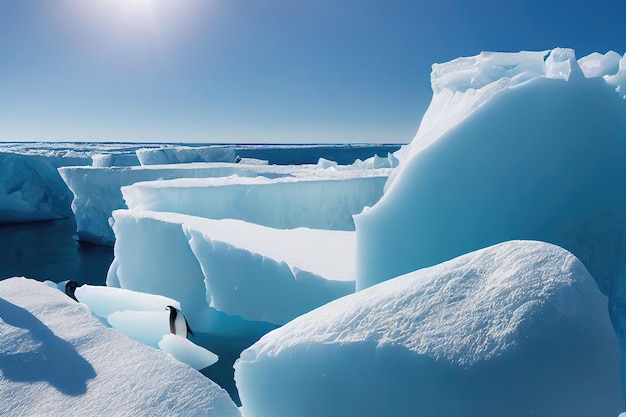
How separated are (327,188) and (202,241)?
3641 millimetres

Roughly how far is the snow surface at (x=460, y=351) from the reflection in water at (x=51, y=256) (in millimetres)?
6802

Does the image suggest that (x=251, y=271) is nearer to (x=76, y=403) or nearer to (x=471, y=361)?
(x=76, y=403)

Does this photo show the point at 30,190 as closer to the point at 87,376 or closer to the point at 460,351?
the point at 87,376

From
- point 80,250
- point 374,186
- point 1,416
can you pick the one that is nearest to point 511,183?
point 1,416

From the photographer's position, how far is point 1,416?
4.85ft

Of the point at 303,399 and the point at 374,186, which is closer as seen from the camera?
the point at 303,399

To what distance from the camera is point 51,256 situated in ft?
30.3

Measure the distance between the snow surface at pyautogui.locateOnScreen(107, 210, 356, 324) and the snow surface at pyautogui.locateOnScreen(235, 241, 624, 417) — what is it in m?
1.70

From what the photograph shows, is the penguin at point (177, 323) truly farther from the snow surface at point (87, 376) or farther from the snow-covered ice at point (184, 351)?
the snow surface at point (87, 376)

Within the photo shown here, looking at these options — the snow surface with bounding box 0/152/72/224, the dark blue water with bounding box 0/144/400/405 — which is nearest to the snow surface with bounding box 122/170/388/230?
the dark blue water with bounding box 0/144/400/405

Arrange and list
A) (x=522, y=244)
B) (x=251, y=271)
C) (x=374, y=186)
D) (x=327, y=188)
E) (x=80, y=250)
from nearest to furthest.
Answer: (x=522, y=244), (x=251, y=271), (x=327, y=188), (x=374, y=186), (x=80, y=250)

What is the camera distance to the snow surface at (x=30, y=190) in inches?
507

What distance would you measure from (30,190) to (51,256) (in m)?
5.18

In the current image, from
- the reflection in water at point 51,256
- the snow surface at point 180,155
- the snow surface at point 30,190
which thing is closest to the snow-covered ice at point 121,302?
the reflection in water at point 51,256
